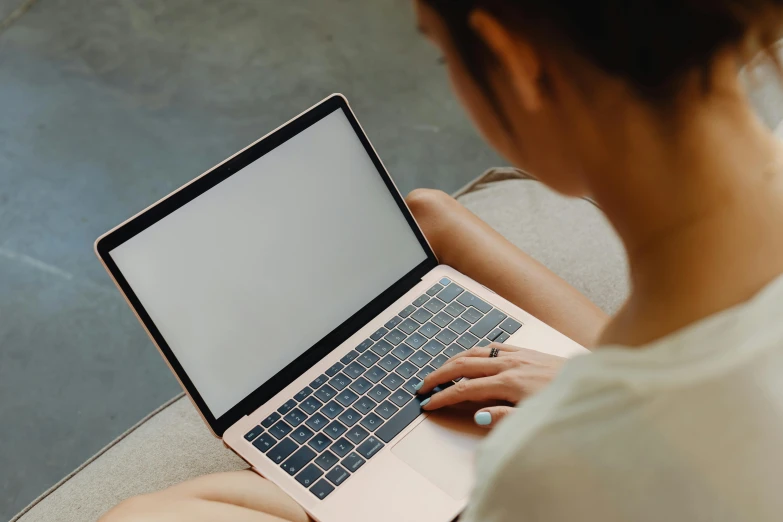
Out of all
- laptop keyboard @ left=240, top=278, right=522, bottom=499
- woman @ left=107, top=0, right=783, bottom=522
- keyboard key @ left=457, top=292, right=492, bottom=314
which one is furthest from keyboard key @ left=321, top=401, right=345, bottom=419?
woman @ left=107, top=0, right=783, bottom=522

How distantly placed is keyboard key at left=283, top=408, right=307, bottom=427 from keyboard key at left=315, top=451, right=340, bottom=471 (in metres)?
0.05

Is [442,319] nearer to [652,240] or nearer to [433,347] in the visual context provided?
[433,347]

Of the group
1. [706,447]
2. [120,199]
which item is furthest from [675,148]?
[120,199]

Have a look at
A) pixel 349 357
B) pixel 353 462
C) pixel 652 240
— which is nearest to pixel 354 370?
pixel 349 357

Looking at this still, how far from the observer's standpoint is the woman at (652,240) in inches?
13.7

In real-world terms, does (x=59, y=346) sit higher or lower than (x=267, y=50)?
lower

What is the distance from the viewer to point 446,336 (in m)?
0.87

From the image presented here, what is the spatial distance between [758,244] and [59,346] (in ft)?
4.65

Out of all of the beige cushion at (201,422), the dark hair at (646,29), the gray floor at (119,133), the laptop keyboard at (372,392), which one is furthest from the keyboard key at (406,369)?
the gray floor at (119,133)

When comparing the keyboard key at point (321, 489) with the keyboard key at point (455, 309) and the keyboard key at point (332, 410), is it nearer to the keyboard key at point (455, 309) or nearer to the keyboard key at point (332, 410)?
the keyboard key at point (332, 410)

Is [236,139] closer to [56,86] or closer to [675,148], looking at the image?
[56,86]

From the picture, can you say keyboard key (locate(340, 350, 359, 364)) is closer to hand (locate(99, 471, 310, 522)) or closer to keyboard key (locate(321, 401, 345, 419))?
keyboard key (locate(321, 401, 345, 419))

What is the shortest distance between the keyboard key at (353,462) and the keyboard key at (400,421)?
0.10 ft

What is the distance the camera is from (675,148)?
38 cm
